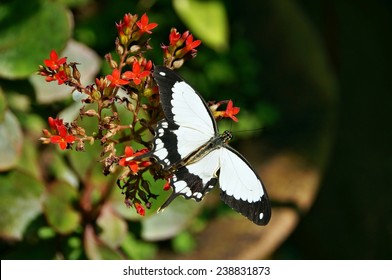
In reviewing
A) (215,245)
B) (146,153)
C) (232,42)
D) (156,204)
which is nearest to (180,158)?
(146,153)

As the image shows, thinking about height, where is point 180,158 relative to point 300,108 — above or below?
below

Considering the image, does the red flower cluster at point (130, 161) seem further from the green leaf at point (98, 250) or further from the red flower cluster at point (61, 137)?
the green leaf at point (98, 250)

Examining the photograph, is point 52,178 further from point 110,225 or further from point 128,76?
point 128,76

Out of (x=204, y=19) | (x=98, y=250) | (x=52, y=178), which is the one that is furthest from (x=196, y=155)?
(x=204, y=19)

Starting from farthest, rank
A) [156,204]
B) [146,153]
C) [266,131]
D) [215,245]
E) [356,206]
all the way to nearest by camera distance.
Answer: [356,206] < [266,131] < [215,245] < [156,204] < [146,153]

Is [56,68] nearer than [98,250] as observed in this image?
Yes
